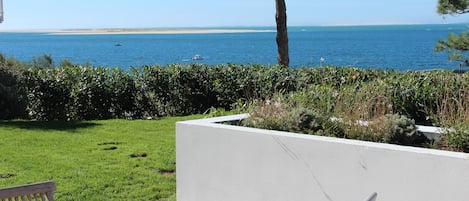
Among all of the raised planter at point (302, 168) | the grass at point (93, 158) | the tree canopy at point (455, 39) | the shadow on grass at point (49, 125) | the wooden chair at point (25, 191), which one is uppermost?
the tree canopy at point (455, 39)

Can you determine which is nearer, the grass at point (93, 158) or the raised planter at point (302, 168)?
the raised planter at point (302, 168)

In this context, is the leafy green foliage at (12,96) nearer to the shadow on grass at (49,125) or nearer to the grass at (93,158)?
the shadow on grass at (49,125)

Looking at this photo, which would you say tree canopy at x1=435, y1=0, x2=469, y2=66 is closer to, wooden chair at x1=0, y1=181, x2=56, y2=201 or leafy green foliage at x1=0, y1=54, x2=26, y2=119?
leafy green foliage at x1=0, y1=54, x2=26, y2=119

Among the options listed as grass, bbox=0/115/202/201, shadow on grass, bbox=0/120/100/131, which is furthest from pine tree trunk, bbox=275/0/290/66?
shadow on grass, bbox=0/120/100/131

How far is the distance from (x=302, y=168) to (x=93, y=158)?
11.2 ft

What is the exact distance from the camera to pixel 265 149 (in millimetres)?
3969

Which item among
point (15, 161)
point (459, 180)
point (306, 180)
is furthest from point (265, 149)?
point (15, 161)

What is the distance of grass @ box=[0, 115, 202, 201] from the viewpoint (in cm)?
510

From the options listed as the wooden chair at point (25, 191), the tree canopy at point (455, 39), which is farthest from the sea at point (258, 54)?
the wooden chair at point (25, 191)

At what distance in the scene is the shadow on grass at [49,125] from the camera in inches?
341

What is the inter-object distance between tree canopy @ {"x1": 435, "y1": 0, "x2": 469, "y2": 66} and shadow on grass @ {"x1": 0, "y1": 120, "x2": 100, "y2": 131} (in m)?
8.35

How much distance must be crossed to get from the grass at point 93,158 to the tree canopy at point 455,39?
23.7ft

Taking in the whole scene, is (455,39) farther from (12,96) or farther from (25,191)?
(25,191)

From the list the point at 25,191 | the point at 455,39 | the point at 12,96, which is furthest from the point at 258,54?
the point at 25,191
